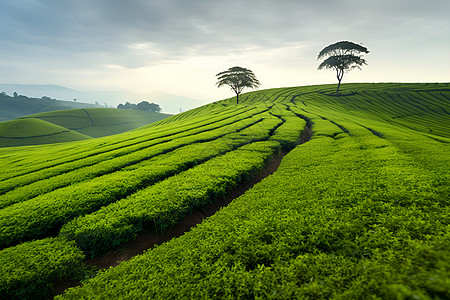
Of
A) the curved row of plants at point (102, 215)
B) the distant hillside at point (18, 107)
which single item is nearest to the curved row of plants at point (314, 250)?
the curved row of plants at point (102, 215)

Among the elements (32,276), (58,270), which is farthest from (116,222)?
(32,276)

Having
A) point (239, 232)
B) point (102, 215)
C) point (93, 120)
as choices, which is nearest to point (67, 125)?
point (93, 120)

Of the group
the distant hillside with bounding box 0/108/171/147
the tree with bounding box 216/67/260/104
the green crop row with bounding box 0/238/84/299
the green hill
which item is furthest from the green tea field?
the green hill

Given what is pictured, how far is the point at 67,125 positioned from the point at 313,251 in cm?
13174

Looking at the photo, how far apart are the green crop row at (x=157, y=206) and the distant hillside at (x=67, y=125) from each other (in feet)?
287

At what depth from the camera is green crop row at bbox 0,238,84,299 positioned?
221 inches

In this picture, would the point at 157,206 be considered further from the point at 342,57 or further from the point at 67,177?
the point at 342,57

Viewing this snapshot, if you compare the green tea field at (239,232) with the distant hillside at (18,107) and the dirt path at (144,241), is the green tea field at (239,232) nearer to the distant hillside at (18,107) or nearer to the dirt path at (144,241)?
the dirt path at (144,241)

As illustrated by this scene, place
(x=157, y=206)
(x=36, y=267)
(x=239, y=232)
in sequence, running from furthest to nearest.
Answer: (x=157, y=206)
(x=239, y=232)
(x=36, y=267)

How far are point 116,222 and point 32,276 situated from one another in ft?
8.73

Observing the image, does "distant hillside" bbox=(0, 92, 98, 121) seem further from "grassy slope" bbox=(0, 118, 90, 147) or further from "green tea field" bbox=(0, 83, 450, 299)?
"green tea field" bbox=(0, 83, 450, 299)

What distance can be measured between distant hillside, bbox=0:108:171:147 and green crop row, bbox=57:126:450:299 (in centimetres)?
9257

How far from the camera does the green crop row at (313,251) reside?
3777mm

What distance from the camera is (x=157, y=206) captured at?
9.07 m
